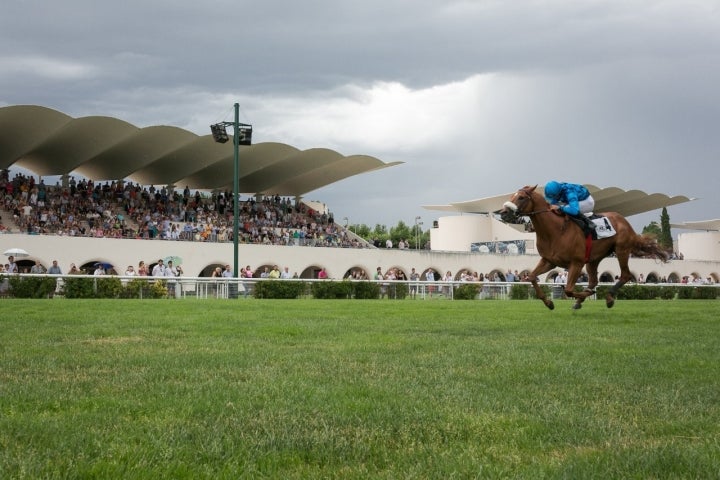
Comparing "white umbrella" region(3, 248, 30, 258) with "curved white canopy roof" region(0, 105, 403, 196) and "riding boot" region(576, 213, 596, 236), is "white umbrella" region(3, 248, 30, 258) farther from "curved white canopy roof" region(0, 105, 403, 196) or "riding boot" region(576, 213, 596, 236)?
"riding boot" region(576, 213, 596, 236)

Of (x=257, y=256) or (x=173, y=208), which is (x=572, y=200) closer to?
(x=257, y=256)

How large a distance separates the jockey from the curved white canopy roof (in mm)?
24784

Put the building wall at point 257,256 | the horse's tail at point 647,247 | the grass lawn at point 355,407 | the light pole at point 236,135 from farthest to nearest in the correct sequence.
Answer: the building wall at point 257,256, the light pole at point 236,135, the horse's tail at point 647,247, the grass lawn at point 355,407

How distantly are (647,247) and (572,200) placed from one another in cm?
242

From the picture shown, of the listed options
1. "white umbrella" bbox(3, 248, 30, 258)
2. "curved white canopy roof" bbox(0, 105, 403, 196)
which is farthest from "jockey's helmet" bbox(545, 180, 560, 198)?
"curved white canopy roof" bbox(0, 105, 403, 196)

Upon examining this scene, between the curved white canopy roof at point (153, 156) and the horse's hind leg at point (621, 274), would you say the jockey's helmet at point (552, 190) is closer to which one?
the horse's hind leg at point (621, 274)

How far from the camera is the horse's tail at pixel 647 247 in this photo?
14412 mm

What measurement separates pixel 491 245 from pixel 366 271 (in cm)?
1183

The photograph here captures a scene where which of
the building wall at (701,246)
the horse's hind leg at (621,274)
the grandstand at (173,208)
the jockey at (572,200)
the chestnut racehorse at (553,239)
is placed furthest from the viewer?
the building wall at (701,246)

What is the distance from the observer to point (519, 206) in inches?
495

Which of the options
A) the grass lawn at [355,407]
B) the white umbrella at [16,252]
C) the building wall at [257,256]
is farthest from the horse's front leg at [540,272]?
the building wall at [257,256]

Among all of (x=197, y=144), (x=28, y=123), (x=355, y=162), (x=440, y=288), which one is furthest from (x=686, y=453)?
(x=355, y=162)

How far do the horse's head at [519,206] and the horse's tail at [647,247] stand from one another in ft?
9.37

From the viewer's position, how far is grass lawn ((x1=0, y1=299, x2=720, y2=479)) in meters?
3.10
